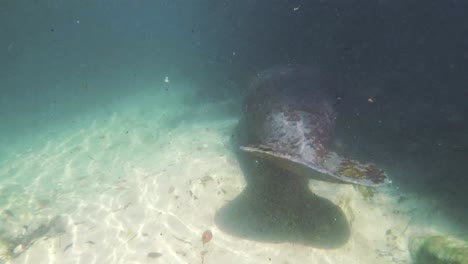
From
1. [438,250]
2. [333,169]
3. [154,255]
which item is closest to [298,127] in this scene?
[333,169]

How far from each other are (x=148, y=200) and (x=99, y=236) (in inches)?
43.9

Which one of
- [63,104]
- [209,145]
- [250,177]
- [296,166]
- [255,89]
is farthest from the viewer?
[63,104]

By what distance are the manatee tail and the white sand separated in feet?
5.15

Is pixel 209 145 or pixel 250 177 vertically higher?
pixel 209 145

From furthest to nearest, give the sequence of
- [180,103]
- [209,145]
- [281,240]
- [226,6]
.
→ [226,6] → [180,103] → [209,145] → [281,240]

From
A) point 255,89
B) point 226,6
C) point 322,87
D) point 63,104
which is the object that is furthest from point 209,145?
point 63,104

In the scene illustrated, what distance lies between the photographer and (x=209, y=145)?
8219mm

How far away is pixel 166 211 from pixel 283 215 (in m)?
2.23

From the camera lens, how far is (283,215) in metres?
5.01

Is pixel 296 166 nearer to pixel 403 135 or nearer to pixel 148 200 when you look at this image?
pixel 148 200

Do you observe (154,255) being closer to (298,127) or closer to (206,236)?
(206,236)

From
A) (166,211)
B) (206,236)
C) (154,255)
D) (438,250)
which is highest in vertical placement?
(166,211)

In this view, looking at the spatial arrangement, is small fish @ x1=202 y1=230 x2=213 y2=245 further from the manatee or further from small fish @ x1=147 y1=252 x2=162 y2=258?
the manatee

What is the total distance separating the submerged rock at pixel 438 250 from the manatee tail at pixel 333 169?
157 cm
